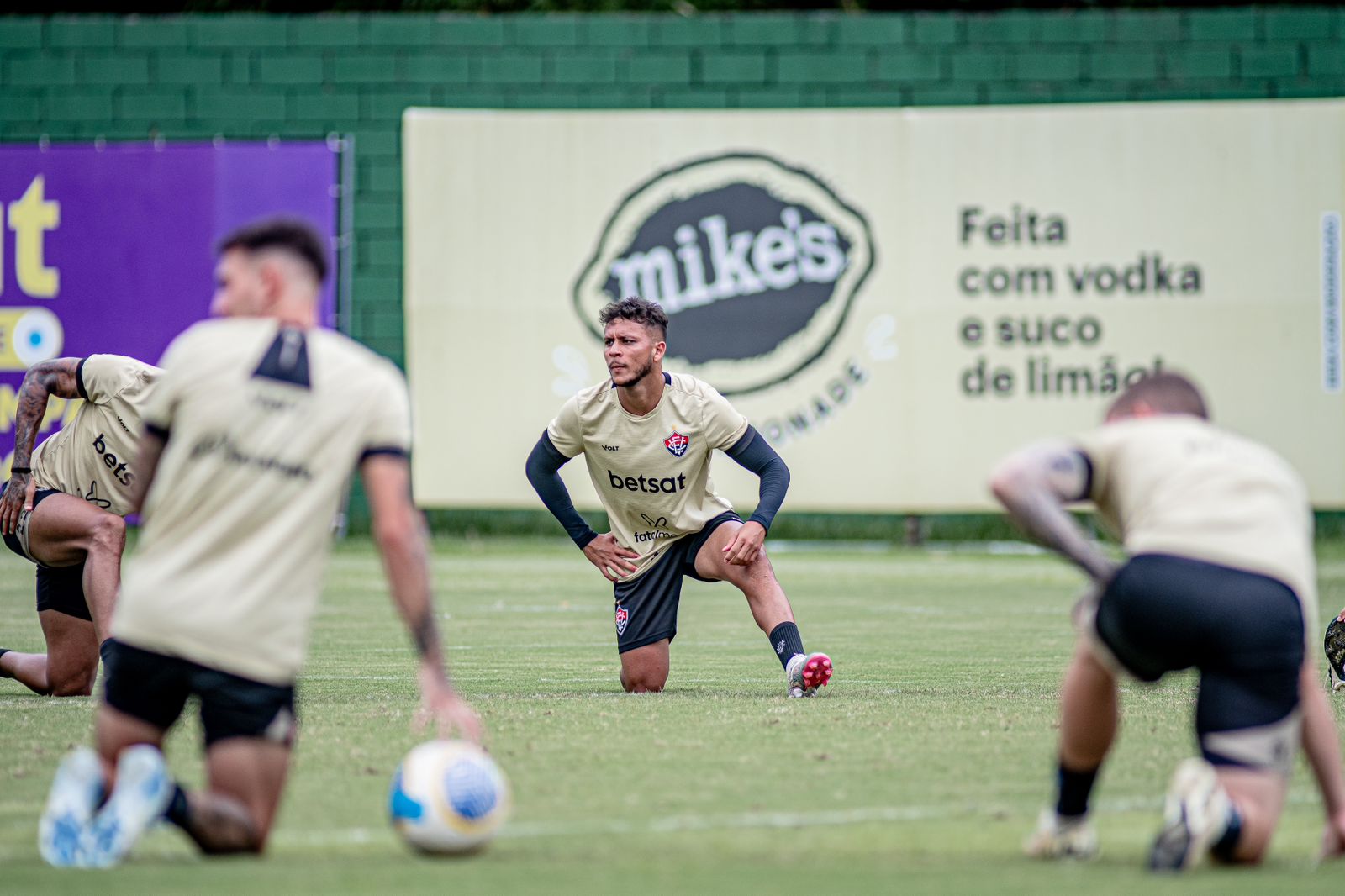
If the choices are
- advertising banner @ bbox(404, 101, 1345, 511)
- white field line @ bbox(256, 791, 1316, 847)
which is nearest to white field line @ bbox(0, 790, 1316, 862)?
white field line @ bbox(256, 791, 1316, 847)

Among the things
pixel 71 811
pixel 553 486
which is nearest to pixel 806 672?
pixel 553 486

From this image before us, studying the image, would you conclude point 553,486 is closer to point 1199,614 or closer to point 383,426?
point 383,426

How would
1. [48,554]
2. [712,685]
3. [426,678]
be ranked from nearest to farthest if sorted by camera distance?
[426,678] < [48,554] < [712,685]

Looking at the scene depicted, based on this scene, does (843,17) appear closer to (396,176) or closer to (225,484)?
(396,176)

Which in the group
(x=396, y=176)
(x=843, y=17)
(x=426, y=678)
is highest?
(x=843, y=17)

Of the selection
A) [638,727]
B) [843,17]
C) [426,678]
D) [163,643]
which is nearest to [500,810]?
[426,678]

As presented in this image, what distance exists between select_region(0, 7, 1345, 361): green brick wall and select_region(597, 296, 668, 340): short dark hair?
38.8 feet

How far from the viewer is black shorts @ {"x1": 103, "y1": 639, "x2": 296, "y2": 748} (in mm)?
4637

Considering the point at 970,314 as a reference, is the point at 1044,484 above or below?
below

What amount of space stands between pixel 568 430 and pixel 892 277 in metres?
11.1

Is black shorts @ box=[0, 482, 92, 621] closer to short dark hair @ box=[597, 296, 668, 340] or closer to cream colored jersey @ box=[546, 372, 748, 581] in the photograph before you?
cream colored jersey @ box=[546, 372, 748, 581]

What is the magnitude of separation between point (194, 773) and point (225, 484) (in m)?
1.98

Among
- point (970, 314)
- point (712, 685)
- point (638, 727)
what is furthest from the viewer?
point (970, 314)

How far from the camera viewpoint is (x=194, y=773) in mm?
6254
